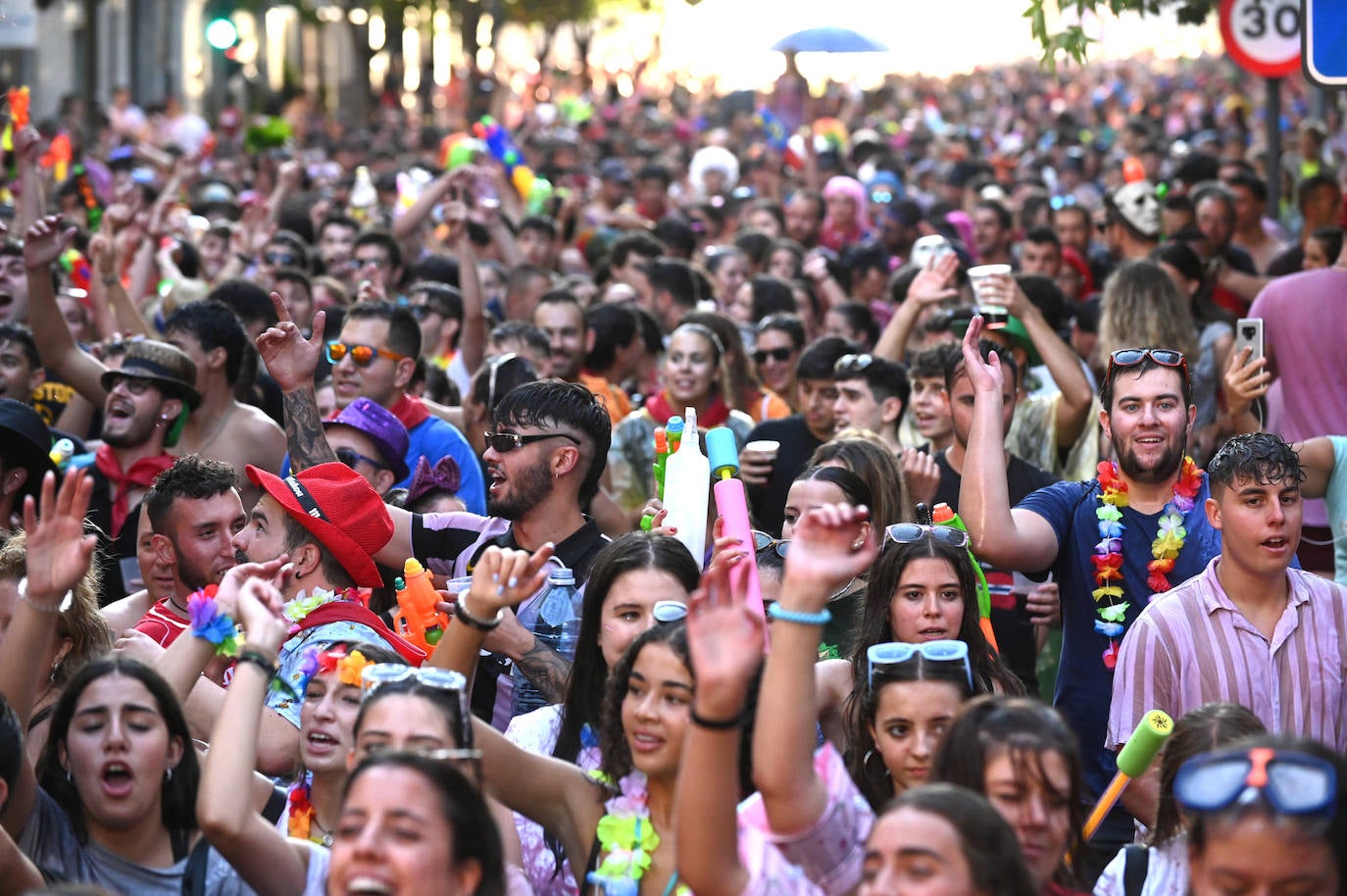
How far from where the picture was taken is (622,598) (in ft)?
14.8


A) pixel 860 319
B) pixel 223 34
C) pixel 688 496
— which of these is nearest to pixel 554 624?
pixel 688 496

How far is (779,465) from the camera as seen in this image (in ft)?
24.2

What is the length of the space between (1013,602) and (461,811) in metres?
3.37

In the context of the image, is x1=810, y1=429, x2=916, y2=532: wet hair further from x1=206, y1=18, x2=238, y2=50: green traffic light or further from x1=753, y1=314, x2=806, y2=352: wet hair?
x1=206, y1=18, x2=238, y2=50: green traffic light

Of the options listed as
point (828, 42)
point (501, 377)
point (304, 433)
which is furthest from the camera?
point (828, 42)

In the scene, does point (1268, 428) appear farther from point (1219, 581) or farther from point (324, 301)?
point (324, 301)

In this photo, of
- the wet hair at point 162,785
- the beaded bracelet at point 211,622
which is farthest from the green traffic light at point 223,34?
the wet hair at point 162,785

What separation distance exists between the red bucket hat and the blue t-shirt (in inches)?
76.5

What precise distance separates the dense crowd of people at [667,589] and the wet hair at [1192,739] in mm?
13

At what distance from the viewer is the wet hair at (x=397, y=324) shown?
23.9 feet

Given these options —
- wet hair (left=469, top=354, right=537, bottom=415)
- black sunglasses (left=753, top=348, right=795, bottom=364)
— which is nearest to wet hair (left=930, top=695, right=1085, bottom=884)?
wet hair (left=469, top=354, right=537, bottom=415)

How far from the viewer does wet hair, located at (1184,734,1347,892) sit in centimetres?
325

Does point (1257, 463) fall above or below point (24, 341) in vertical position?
below

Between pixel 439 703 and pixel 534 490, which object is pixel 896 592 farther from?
pixel 439 703
